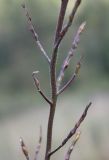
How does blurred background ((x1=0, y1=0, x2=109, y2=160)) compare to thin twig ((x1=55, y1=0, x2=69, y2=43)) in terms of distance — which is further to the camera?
blurred background ((x1=0, y1=0, x2=109, y2=160))

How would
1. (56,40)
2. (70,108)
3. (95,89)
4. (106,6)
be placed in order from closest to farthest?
(56,40)
(70,108)
(95,89)
(106,6)

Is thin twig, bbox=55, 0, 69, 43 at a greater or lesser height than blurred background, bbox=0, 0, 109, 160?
greater

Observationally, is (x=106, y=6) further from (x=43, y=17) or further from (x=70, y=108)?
(x=70, y=108)

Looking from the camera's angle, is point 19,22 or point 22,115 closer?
point 22,115

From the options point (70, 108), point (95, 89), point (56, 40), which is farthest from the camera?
point (95, 89)

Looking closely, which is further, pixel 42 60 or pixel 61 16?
pixel 42 60

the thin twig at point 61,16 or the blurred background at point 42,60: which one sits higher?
the thin twig at point 61,16

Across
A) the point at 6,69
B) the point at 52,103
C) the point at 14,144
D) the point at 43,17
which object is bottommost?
the point at 6,69

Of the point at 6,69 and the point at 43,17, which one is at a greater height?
the point at 43,17

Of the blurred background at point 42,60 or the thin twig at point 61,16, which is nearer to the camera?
the thin twig at point 61,16

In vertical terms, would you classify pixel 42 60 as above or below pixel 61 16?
below

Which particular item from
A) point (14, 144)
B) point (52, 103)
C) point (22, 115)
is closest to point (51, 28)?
point (22, 115)
